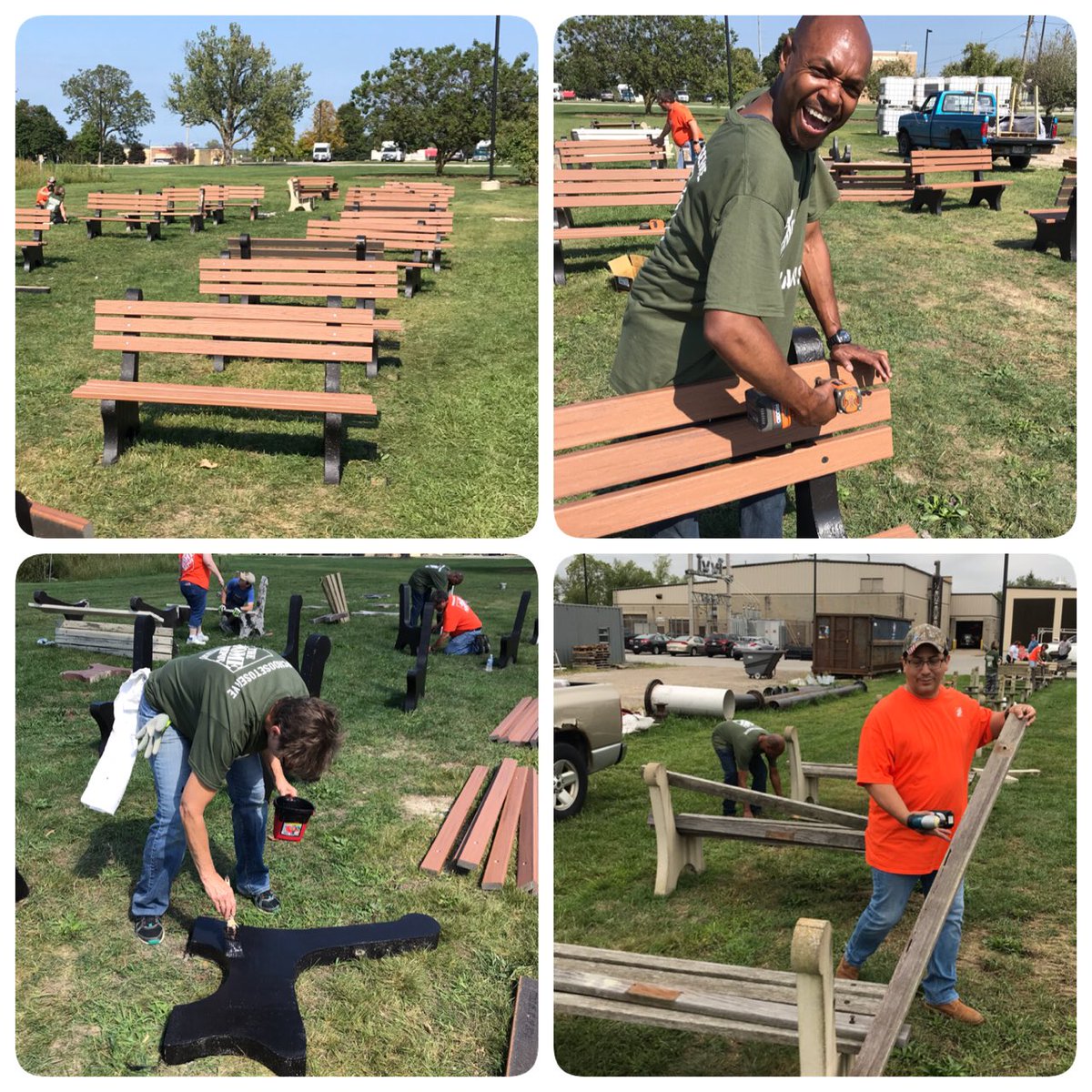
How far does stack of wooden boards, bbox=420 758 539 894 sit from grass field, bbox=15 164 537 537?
1368mm

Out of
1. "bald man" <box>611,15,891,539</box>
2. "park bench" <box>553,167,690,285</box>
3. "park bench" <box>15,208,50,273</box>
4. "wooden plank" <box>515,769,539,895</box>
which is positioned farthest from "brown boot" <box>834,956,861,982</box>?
"park bench" <box>15,208,50,273</box>

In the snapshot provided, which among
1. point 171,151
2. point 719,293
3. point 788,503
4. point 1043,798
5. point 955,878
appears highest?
point 171,151

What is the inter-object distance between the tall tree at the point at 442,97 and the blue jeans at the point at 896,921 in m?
14.7

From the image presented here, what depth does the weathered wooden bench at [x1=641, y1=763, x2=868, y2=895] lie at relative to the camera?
185 inches

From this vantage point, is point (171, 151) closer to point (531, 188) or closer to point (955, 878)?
point (531, 188)

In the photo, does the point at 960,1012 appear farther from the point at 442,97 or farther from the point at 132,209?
the point at 442,97

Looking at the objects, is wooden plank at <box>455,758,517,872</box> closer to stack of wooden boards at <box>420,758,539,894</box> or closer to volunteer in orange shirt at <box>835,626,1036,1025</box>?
stack of wooden boards at <box>420,758,539,894</box>

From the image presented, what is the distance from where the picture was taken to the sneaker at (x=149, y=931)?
160 inches

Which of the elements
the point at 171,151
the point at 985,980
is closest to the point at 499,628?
the point at 985,980

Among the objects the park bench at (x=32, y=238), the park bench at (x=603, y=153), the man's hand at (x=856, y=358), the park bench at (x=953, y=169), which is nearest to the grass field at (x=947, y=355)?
the park bench at (x=953, y=169)

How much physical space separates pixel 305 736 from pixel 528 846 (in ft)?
5.73

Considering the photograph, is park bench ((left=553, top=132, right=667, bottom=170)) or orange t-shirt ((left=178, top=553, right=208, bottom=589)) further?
park bench ((left=553, top=132, right=667, bottom=170))

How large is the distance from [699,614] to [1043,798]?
9.36 ft

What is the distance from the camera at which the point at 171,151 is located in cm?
3256
